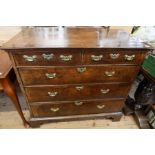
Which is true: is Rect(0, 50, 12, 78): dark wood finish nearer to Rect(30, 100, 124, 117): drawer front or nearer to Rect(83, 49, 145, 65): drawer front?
Rect(30, 100, 124, 117): drawer front

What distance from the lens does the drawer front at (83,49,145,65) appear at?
1040mm

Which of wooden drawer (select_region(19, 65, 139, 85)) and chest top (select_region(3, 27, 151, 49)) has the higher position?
chest top (select_region(3, 27, 151, 49))

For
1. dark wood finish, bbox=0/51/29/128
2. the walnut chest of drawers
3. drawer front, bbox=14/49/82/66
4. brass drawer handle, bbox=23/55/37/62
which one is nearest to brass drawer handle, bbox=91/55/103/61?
the walnut chest of drawers

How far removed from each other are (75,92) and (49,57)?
1.45ft

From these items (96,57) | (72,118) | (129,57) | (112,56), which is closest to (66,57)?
(96,57)

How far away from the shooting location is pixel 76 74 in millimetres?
1154

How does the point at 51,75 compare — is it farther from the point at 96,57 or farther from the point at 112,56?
the point at 112,56

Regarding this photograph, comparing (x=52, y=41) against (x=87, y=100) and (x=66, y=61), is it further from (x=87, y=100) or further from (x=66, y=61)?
(x=87, y=100)

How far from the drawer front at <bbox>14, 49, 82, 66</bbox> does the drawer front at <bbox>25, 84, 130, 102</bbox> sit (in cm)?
25

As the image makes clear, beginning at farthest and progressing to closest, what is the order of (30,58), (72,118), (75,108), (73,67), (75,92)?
(72,118), (75,108), (75,92), (73,67), (30,58)

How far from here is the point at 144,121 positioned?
64.5 inches

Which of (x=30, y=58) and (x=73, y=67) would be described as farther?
(x=73, y=67)

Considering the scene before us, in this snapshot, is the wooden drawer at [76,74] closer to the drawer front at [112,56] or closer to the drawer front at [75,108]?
the drawer front at [112,56]
